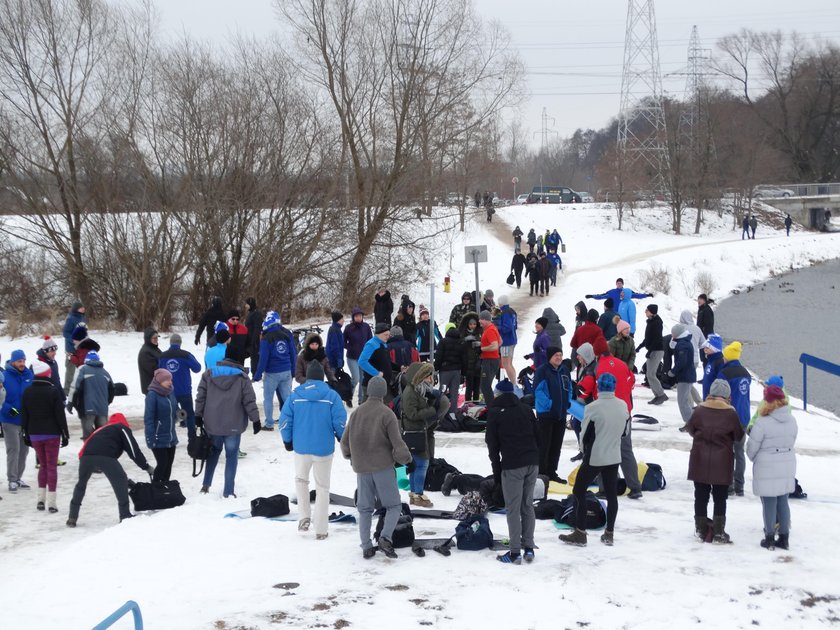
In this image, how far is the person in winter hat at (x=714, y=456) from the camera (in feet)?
27.9

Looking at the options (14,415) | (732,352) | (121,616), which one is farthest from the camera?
(732,352)

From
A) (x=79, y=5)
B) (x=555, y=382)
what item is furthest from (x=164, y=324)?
(x=555, y=382)

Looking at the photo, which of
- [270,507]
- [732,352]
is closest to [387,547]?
[270,507]

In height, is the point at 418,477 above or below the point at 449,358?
below

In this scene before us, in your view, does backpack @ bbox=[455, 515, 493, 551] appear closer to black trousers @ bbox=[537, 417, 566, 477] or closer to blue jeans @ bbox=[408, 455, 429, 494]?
blue jeans @ bbox=[408, 455, 429, 494]

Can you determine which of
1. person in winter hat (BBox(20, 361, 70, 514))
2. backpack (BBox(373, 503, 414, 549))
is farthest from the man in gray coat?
person in winter hat (BBox(20, 361, 70, 514))

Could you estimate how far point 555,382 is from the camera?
1053cm

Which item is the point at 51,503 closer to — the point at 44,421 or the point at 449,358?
the point at 44,421

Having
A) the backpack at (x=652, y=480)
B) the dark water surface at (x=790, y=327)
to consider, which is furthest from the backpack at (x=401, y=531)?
the dark water surface at (x=790, y=327)

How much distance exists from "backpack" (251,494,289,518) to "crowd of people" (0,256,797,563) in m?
0.32

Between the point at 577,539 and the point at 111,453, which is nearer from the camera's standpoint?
the point at 577,539

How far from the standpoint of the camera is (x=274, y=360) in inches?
549

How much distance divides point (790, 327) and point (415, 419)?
86.8ft

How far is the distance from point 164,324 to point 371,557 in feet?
60.2
